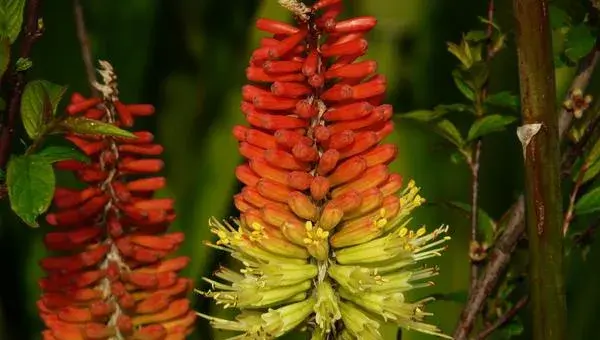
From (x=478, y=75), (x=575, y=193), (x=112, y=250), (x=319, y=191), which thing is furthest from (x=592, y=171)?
(x=112, y=250)

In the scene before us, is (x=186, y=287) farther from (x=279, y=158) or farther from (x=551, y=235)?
(x=551, y=235)

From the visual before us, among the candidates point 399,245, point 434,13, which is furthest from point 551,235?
point 434,13

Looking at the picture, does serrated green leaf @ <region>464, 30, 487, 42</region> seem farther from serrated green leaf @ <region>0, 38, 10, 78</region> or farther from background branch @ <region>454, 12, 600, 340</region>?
serrated green leaf @ <region>0, 38, 10, 78</region>

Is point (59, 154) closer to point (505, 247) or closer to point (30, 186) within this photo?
point (30, 186)

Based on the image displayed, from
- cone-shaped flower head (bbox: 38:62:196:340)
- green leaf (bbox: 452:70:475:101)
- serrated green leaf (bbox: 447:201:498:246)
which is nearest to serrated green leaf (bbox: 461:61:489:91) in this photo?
green leaf (bbox: 452:70:475:101)

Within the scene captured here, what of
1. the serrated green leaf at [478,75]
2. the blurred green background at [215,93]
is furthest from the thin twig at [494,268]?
the blurred green background at [215,93]

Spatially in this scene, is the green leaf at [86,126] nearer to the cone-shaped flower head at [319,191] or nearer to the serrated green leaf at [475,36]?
the cone-shaped flower head at [319,191]

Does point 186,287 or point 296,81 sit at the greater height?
point 296,81
